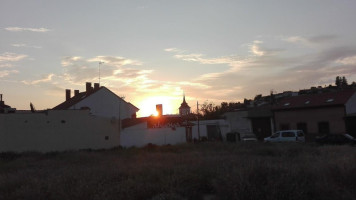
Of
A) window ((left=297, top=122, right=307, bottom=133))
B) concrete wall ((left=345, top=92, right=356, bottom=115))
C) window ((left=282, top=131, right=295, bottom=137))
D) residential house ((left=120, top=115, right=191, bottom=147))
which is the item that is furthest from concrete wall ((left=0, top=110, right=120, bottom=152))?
Result: concrete wall ((left=345, top=92, right=356, bottom=115))

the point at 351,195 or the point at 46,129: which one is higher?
the point at 46,129

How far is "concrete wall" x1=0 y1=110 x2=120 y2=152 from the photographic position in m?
38.8

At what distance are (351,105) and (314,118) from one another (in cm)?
430

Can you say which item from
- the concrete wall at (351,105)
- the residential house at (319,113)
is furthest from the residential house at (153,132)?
the concrete wall at (351,105)

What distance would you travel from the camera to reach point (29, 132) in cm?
3950

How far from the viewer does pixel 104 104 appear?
2132 inches

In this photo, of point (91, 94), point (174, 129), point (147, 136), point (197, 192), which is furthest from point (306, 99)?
point (197, 192)

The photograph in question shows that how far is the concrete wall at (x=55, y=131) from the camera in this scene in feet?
127

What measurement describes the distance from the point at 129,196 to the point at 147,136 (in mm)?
37375

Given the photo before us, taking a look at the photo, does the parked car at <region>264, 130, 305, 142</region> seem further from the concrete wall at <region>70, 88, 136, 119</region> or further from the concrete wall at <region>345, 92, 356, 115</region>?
the concrete wall at <region>70, 88, 136, 119</region>

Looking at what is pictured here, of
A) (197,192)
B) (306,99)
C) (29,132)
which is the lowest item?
(197,192)

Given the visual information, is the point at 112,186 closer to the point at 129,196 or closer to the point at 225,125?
the point at 129,196

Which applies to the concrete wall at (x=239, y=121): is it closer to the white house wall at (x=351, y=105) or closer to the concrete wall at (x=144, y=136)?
the concrete wall at (x=144, y=136)

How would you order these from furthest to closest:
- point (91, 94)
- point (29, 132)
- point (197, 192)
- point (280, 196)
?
point (91, 94) → point (29, 132) → point (197, 192) → point (280, 196)
